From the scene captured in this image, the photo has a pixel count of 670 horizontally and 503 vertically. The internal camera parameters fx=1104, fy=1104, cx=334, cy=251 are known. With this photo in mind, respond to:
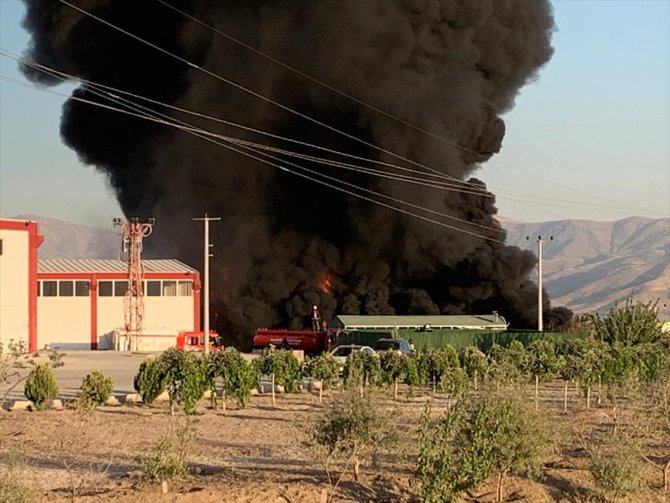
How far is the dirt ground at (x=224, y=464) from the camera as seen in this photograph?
48.4 ft

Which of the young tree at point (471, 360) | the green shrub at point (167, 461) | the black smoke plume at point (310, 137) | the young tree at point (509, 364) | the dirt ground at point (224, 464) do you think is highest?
the black smoke plume at point (310, 137)

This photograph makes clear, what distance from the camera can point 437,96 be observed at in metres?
71.9

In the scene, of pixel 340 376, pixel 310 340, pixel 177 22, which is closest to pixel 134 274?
pixel 310 340

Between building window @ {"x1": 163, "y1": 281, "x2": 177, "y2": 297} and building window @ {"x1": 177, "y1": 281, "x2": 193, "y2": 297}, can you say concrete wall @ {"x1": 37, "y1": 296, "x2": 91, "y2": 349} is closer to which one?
building window @ {"x1": 163, "y1": 281, "x2": 177, "y2": 297}

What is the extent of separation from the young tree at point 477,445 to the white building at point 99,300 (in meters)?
42.2

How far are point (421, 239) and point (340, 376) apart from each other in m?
40.5

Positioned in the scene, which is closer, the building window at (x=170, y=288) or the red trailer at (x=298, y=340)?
the red trailer at (x=298, y=340)

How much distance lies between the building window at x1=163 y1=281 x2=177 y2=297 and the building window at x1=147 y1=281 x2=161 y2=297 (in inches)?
14.5

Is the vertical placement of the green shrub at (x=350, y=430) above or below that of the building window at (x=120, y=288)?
below

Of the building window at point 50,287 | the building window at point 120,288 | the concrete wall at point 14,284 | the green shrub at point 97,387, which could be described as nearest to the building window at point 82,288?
the building window at point 50,287

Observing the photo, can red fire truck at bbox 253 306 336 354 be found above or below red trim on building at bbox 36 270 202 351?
below

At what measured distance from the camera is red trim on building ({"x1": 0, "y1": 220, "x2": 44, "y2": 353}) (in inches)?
2094

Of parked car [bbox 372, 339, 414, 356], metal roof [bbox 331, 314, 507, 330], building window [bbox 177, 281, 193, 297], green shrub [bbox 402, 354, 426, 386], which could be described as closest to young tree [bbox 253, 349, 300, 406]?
green shrub [bbox 402, 354, 426, 386]

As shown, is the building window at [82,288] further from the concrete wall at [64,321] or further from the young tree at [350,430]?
the young tree at [350,430]
